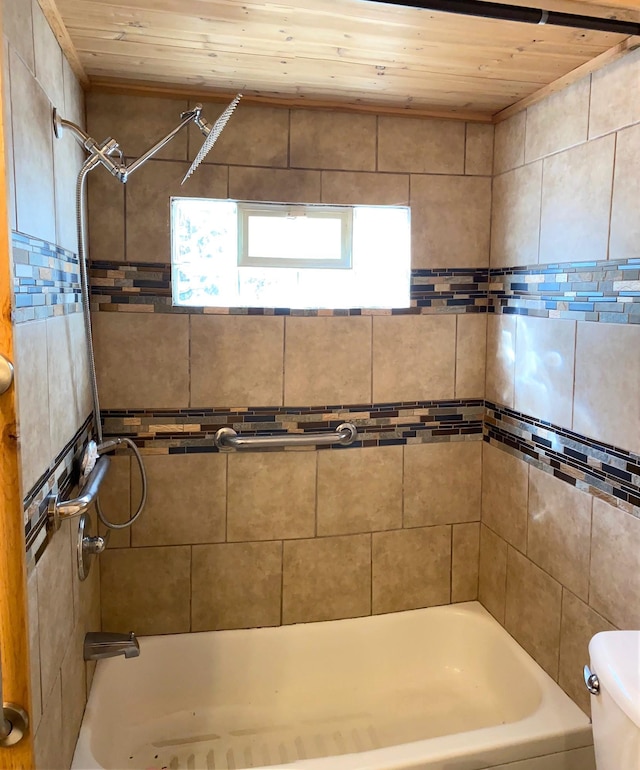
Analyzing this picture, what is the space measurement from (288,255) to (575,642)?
1.71 meters

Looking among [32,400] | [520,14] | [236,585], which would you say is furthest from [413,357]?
[32,400]

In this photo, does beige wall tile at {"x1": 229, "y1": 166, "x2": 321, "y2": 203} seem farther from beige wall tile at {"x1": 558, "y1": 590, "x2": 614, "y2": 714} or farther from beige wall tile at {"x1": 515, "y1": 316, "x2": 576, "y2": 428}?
beige wall tile at {"x1": 558, "y1": 590, "x2": 614, "y2": 714}

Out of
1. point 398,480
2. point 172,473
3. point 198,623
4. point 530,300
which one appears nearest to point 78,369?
point 172,473

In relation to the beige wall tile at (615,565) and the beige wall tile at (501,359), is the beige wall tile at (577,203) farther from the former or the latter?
the beige wall tile at (615,565)

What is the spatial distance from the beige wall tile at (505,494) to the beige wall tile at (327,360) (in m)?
0.60

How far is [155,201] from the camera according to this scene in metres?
2.20

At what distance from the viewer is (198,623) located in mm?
2381

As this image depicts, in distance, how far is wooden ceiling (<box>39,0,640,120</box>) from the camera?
62.2 inches

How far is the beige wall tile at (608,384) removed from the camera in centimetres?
171

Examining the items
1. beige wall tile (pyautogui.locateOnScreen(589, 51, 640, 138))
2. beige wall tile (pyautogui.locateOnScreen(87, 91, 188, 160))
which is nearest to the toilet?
beige wall tile (pyautogui.locateOnScreen(589, 51, 640, 138))

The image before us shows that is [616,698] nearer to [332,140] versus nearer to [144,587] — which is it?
[144,587]

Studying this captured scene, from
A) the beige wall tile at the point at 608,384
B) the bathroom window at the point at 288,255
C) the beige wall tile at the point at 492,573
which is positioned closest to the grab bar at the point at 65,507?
the bathroom window at the point at 288,255

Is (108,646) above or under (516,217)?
under

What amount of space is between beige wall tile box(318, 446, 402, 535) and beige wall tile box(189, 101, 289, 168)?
1.16 metres
